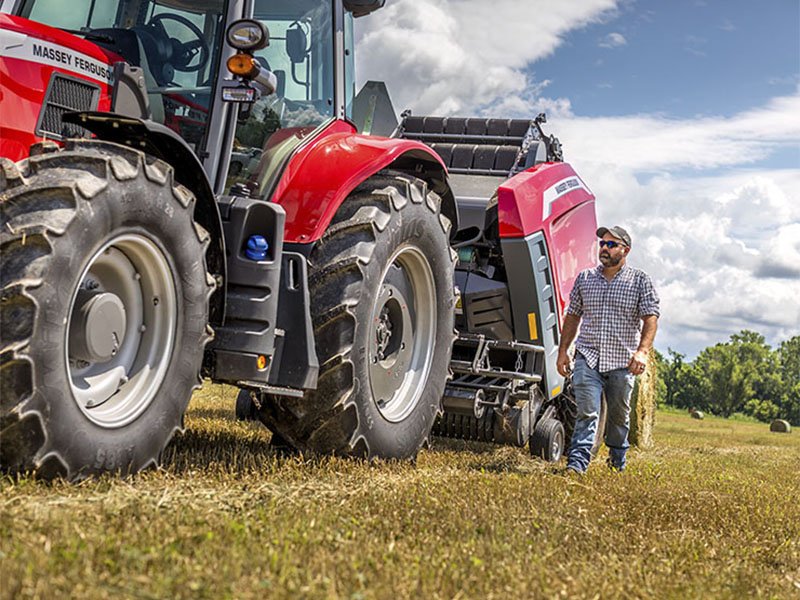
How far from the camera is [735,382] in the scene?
269 ft

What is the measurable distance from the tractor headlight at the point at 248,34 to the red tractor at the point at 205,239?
0.04ft

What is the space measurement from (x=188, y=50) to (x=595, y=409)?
10.8 ft

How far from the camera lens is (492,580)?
2.92 m

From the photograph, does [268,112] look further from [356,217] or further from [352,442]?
[352,442]

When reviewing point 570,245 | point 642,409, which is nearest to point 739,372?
point 642,409

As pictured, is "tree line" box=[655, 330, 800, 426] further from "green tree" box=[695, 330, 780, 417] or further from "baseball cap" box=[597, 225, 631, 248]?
"baseball cap" box=[597, 225, 631, 248]

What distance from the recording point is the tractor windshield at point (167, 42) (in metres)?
4.60

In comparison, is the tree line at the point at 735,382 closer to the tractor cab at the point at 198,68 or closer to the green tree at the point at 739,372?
the green tree at the point at 739,372

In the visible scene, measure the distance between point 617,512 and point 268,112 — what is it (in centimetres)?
254

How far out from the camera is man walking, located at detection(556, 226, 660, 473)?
6.28 metres

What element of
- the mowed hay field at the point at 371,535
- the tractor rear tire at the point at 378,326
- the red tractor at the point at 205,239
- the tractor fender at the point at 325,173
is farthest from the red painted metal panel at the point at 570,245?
the mowed hay field at the point at 371,535

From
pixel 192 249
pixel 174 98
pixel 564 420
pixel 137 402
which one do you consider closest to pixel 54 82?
pixel 174 98

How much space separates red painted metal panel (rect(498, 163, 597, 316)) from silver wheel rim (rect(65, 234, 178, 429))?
3559 mm

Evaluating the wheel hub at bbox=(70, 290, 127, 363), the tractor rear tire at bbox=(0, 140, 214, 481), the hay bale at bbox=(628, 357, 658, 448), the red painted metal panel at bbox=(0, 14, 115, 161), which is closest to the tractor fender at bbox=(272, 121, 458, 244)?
the tractor rear tire at bbox=(0, 140, 214, 481)
